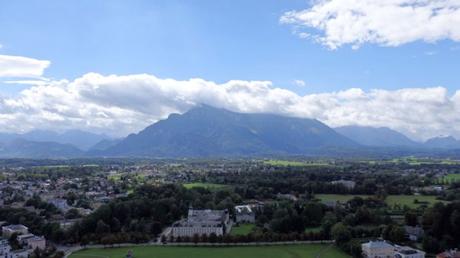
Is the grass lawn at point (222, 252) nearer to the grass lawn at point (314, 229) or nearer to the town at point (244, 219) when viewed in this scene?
the town at point (244, 219)

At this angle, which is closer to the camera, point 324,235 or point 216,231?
point 324,235

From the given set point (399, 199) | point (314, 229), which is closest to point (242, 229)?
point (314, 229)

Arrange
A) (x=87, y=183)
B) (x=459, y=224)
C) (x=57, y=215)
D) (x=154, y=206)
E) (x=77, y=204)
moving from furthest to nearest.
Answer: (x=87, y=183), (x=77, y=204), (x=57, y=215), (x=154, y=206), (x=459, y=224)

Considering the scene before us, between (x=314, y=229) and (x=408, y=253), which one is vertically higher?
(x=408, y=253)

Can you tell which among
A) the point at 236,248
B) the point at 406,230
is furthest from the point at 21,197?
the point at 406,230

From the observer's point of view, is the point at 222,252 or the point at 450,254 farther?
the point at 222,252

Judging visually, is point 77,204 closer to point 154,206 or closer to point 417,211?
point 154,206

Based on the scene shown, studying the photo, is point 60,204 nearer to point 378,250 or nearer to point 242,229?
point 242,229

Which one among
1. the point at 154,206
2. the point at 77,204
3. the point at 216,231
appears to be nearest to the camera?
the point at 216,231
